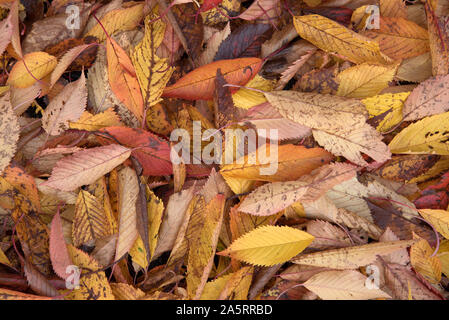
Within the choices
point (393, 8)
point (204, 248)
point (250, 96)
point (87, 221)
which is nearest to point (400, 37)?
point (393, 8)

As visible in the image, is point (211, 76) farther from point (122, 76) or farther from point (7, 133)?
point (7, 133)

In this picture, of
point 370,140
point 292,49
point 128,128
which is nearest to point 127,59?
point 128,128

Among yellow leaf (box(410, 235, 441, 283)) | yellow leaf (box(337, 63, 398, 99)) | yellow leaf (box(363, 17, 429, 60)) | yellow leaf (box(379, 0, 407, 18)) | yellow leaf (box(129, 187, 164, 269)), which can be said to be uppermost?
yellow leaf (box(379, 0, 407, 18))

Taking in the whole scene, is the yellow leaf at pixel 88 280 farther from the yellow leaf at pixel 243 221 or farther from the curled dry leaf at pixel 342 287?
the curled dry leaf at pixel 342 287

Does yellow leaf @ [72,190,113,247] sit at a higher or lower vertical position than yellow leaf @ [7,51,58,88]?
lower

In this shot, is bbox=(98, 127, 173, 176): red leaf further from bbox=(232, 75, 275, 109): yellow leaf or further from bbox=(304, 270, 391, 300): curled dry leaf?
bbox=(304, 270, 391, 300): curled dry leaf

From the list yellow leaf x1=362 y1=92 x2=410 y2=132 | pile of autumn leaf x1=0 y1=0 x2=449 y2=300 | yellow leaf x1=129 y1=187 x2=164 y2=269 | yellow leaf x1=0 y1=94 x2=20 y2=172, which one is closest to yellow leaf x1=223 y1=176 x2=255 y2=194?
pile of autumn leaf x1=0 y1=0 x2=449 y2=300

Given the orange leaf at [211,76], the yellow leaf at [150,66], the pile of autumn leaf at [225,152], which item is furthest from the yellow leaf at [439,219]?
the yellow leaf at [150,66]
